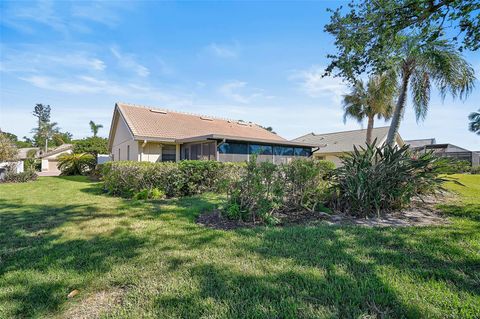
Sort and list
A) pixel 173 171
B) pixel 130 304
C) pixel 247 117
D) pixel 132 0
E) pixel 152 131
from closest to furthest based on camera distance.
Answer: pixel 130 304
pixel 132 0
pixel 173 171
pixel 152 131
pixel 247 117

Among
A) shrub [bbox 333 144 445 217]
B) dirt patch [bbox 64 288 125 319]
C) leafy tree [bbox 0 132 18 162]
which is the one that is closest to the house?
leafy tree [bbox 0 132 18 162]

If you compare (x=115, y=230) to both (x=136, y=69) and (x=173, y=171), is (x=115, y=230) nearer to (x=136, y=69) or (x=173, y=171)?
(x=173, y=171)

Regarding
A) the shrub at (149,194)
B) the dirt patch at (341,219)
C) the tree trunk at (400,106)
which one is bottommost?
the dirt patch at (341,219)

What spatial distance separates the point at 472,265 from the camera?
9.44ft

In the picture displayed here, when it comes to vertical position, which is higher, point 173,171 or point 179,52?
point 179,52

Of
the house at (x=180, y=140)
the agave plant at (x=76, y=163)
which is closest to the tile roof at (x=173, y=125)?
the house at (x=180, y=140)

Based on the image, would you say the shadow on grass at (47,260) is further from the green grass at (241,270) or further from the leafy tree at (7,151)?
the leafy tree at (7,151)

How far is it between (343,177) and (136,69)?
11.6m

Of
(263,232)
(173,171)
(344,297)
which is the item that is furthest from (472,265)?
(173,171)

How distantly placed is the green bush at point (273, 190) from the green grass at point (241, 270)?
0.69 m

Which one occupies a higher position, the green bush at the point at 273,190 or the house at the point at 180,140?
the house at the point at 180,140

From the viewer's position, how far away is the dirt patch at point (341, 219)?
4723 mm

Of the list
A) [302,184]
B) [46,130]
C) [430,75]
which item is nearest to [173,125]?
[302,184]

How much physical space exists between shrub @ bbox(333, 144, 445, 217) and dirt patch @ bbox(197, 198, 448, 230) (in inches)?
12.0
